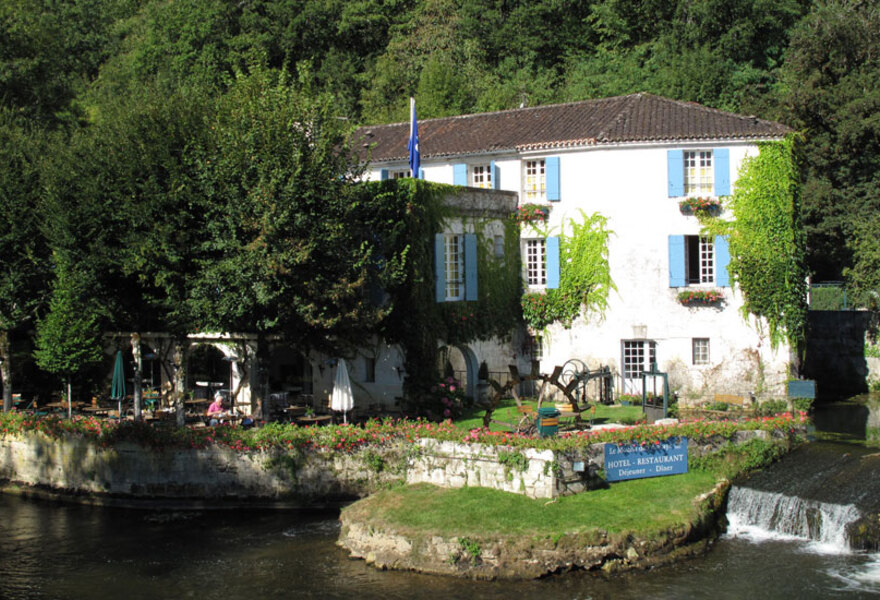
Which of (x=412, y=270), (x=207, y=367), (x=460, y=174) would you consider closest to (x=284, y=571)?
(x=412, y=270)

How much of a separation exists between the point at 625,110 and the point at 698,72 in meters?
19.6

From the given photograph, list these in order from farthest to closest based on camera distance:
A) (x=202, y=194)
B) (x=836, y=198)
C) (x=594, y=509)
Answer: (x=836, y=198) < (x=202, y=194) < (x=594, y=509)

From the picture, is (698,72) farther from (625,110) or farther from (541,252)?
(541,252)

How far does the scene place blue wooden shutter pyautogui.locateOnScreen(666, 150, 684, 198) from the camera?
33781mm

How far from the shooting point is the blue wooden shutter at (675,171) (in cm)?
3378

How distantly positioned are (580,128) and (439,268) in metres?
8.20

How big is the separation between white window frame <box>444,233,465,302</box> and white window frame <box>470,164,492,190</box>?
12.5ft

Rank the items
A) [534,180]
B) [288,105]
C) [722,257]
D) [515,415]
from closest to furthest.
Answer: [288,105], [515,415], [722,257], [534,180]

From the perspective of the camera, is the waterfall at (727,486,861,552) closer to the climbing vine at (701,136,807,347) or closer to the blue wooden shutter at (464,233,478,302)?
the climbing vine at (701,136,807,347)

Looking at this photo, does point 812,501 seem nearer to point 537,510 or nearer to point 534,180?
point 537,510

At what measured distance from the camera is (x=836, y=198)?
45969 millimetres

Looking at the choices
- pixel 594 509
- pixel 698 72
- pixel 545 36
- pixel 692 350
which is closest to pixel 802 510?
pixel 594 509

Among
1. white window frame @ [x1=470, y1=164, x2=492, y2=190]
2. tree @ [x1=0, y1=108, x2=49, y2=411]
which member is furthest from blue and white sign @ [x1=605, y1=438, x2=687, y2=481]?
tree @ [x1=0, y1=108, x2=49, y2=411]

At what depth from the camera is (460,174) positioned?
1455 inches
